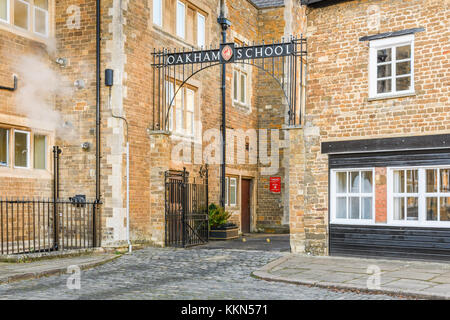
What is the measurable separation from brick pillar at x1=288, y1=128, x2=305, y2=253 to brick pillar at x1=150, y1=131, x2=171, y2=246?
3607 mm

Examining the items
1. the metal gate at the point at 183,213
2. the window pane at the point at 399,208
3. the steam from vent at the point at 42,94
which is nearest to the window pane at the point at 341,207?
the window pane at the point at 399,208

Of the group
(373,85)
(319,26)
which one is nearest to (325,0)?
(319,26)

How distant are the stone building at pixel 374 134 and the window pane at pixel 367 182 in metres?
0.02

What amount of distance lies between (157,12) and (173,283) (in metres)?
9.15

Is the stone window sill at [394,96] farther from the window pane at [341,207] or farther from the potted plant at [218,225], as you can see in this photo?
the potted plant at [218,225]

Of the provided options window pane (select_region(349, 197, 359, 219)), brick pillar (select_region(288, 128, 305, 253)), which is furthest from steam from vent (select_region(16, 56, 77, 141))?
window pane (select_region(349, 197, 359, 219))

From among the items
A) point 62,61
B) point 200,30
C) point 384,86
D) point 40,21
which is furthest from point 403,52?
point 40,21

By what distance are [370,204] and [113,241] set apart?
20.8 feet

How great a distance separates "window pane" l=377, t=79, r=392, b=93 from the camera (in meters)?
12.4

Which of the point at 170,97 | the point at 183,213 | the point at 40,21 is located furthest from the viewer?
the point at 170,97

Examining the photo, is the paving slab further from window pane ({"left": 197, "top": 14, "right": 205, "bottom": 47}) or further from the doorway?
the doorway

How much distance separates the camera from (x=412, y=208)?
1201cm

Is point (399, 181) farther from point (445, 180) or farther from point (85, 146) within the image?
point (85, 146)

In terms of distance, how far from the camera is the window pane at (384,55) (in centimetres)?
1238
